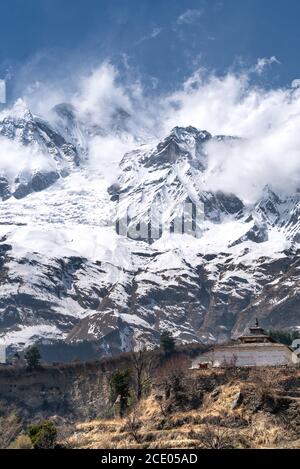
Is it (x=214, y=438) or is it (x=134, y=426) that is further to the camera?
(x=134, y=426)

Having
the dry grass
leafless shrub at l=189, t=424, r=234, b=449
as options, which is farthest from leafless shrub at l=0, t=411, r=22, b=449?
leafless shrub at l=189, t=424, r=234, b=449

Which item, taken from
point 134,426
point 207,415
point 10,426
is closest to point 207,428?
point 207,415

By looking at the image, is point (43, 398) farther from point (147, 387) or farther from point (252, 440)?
point (252, 440)

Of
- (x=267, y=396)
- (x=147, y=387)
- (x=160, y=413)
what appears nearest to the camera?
(x=267, y=396)

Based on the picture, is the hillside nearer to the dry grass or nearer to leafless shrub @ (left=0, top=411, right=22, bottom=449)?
the dry grass

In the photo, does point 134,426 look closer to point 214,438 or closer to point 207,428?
point 207,428

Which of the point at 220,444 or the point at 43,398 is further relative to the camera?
the point at 43,398

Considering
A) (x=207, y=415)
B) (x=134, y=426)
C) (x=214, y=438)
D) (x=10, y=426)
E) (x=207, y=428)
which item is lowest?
(x=214, y=438)

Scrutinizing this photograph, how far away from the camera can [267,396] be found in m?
80.8

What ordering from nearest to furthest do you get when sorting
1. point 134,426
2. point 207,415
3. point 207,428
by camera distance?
1. point 207,428
2. point 207,415
3. point 134,426

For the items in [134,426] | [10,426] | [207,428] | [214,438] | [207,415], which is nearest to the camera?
[214,438]
